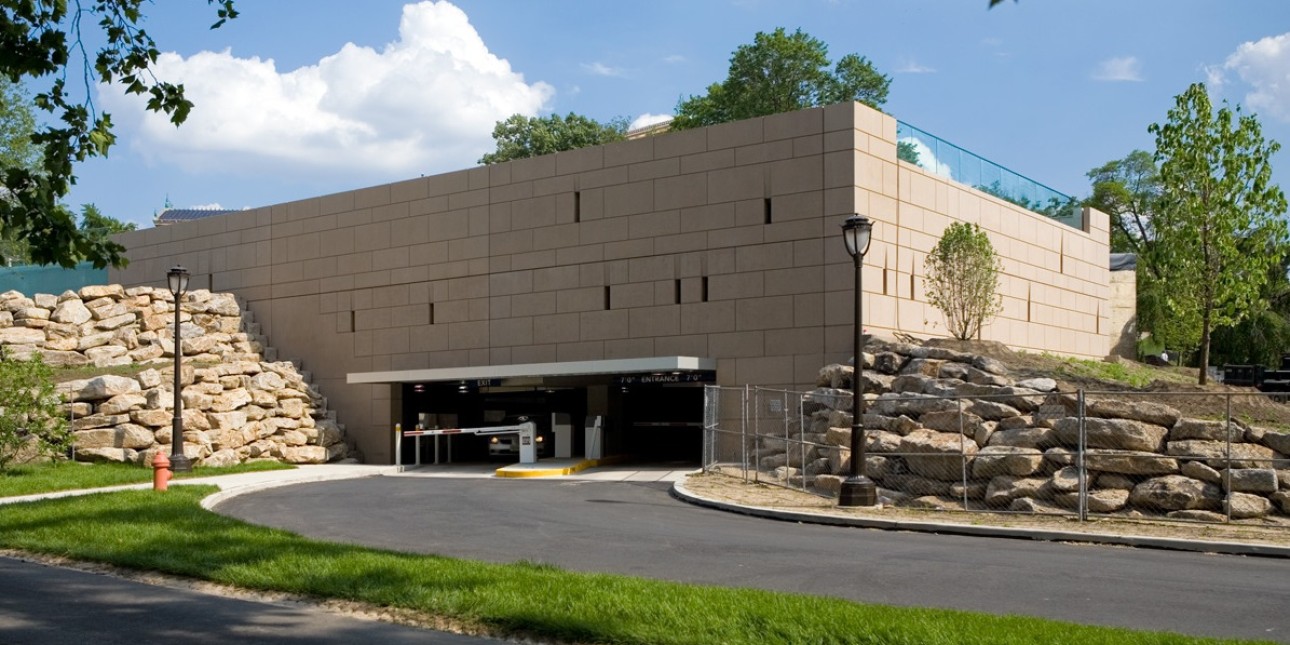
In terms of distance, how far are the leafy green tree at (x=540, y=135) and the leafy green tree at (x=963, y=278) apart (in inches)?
1794

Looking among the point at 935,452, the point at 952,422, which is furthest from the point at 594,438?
the point at 935,452

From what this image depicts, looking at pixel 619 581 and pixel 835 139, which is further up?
pixel 835 139

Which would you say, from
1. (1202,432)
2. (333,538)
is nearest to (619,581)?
(333,538)

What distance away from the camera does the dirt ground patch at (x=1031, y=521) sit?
50.4 feet

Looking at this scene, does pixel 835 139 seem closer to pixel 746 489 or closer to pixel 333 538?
pixel 746 489

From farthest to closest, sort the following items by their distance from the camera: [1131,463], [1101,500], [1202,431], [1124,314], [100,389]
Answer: [1124,314], [100,389], [1202,431], [1131,463], [1101,500]

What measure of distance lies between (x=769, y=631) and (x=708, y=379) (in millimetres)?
20223

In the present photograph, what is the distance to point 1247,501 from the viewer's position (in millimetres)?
17891

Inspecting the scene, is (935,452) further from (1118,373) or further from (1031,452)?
(1118,373)

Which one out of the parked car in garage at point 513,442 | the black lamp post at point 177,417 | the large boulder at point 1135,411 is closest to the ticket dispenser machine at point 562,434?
the parked car in garage at point 513,442

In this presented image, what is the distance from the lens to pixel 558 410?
34.2m

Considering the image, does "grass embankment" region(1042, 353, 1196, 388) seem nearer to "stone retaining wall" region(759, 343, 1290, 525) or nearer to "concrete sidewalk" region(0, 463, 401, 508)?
"stone retaining wall" region(759, 343, 1290, 525)

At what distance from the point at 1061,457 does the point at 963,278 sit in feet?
30.9

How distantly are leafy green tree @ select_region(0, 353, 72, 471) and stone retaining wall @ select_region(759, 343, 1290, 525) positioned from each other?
16034 millimetres
